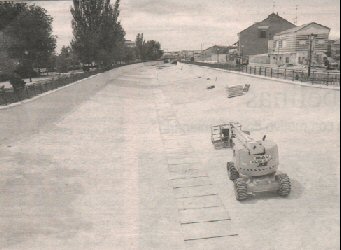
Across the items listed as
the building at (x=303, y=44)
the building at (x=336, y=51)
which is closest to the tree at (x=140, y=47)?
the building at (x=303, y=44)

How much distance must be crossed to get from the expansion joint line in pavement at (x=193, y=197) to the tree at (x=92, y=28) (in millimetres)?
46249

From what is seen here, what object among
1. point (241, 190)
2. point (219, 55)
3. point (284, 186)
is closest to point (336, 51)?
point (284, 186)

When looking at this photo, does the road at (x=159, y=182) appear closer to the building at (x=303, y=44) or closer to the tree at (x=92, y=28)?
the building at (x=303, y=44)

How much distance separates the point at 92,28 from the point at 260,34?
31714 mm

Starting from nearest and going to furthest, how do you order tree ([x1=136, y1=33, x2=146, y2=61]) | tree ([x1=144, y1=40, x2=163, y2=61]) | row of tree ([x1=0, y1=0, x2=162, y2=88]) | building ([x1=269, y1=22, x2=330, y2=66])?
building ([x1=269, y1=22, x2=330, y2=66]) < row of tree ([x1=0, y1=0, x2=162, y2=88]) < tree ([x1=136, y1=33, x2=146, y2=61]) < tree ([x1=144, y1=40, x2=163, y2=61])

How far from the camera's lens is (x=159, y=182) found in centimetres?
1302

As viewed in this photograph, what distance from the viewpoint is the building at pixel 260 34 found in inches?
2707

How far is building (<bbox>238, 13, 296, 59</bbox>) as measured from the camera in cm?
6875

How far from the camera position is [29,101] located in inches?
996

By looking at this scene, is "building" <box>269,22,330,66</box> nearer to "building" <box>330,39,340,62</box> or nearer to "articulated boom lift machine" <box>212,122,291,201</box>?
"building" <box>330,39,340,62</box>

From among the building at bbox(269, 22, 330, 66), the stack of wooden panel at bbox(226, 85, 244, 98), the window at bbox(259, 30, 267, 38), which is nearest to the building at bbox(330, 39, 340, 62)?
the building at bbox(269, 22, 330, 66)

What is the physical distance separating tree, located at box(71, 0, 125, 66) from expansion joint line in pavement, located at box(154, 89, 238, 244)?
4625 centimetres

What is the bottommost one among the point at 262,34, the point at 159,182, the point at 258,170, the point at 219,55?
the point at 159,182

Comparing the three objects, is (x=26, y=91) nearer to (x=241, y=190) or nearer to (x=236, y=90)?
(x=236, y=90)
